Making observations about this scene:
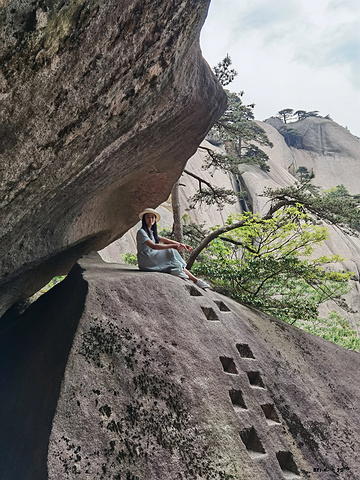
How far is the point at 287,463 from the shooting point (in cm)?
465

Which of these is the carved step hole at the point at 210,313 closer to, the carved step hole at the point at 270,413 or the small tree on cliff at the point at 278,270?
the carved step hole at the point at 270,413

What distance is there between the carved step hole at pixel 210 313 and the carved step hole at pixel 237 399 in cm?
121

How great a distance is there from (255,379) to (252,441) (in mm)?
965

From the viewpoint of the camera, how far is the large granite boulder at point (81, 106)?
3.23 m

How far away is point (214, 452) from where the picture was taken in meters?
4.08

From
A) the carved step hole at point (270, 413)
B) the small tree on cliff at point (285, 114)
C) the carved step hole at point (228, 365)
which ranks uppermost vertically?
the small tree on cliff at point (285, 114)

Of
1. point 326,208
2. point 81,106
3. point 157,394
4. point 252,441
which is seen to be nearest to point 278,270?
point 326,208

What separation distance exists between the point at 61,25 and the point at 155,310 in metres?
3.35

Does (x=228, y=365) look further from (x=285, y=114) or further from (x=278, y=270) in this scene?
(x=285, y=114)

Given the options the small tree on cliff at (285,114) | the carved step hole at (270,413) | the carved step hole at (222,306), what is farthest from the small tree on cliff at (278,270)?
the small tree on cliff at (285,114)

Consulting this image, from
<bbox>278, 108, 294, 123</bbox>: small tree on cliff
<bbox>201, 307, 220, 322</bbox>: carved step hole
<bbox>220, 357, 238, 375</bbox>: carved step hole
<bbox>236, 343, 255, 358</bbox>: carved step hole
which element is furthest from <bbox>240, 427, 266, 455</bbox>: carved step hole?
<bbox>278, 108, 294, 123</bbox>: small tree on cliff

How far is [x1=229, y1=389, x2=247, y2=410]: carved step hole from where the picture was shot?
481 centimetres

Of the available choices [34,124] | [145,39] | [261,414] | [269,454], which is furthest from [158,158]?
[269,454]

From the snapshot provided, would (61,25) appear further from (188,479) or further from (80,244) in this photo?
(80,244)
